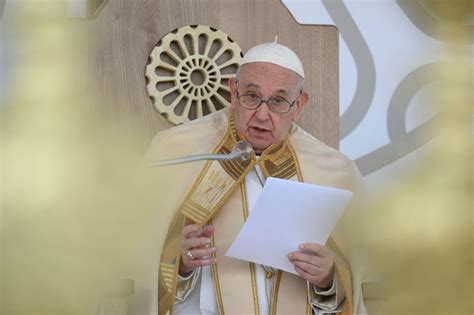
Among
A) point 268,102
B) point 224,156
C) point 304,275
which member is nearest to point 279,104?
point 268,102

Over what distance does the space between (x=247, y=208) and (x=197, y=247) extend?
172 mm

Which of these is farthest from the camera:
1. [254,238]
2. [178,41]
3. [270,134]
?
[178,41]

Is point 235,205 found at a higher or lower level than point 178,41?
lower

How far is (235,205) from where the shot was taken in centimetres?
170

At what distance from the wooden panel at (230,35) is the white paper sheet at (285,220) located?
0.28 meters

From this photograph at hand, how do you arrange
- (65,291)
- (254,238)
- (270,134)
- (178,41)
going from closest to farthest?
1. (65,291)
2. (254,238)
3. (270,134)
4. (178,41)

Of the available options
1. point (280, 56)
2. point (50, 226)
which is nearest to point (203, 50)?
point (280, 56)

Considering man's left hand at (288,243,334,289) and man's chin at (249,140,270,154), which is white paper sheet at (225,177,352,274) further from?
man's chin at (249,140,270,154)

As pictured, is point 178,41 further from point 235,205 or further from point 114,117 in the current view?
point 235,205

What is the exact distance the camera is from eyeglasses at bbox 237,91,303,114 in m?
1.65

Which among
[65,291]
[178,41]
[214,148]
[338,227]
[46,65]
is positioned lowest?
[65,291]

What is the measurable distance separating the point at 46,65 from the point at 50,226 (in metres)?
0.33

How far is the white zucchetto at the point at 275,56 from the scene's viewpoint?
170cm

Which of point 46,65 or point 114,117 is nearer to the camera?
point 46,65
